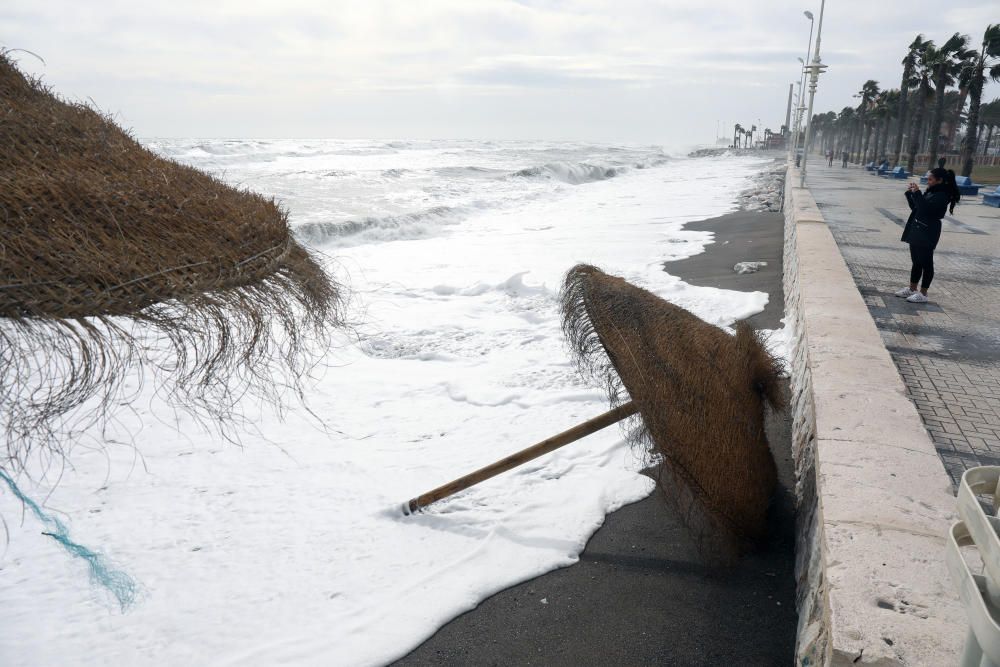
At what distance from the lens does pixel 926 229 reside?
6.60 meters

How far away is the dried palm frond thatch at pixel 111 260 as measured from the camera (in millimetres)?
1611

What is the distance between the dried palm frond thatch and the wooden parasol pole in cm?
167

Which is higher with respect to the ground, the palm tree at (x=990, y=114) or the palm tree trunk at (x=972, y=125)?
the palm tree at (x=990, y=114)

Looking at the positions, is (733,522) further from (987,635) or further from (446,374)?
(446,374)

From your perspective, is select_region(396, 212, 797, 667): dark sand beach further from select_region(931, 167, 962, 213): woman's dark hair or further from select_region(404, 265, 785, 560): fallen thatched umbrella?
select_region(931, 167, 962, 213): woman's dark hair

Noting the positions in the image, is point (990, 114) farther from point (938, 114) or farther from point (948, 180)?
point (948, 180)

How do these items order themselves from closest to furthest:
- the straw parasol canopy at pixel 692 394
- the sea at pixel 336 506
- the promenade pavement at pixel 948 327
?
the straw parasol canopy at pixel 692 394 → the sea at pixel 336 506 → the promenade pavement at pixel 948 327

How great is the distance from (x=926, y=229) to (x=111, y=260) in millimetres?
7472

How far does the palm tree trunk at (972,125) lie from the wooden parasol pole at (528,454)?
27.6 metres

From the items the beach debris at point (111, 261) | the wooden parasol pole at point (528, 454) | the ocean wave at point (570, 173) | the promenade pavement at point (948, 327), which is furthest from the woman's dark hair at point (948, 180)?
the ocean wave at point (570, 173)

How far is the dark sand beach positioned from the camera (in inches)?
118

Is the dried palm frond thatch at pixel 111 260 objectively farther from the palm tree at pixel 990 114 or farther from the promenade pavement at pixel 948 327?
the palm tree at pixel 990 114

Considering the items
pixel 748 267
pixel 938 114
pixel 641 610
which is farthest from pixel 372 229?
pixel 938 114

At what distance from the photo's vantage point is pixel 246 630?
331 cm
